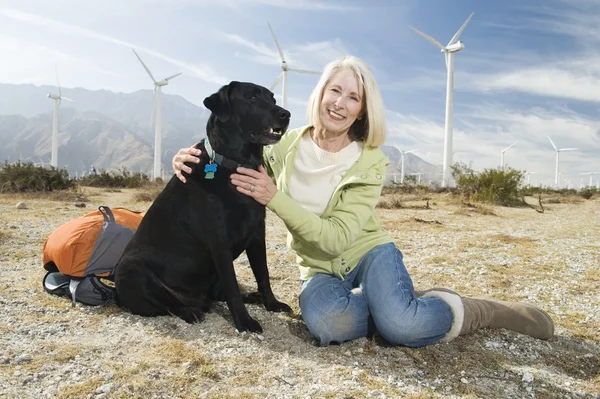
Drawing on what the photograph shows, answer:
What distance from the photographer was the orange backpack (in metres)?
3.23

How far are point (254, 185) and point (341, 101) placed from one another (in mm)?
773

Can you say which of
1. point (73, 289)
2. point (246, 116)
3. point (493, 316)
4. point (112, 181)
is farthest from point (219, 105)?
point (112, 181)

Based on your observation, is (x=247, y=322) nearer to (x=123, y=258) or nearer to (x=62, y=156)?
(x=123, y=258)

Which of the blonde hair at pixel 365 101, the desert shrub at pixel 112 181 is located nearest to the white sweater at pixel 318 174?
the blonde hair at pixel 365 101

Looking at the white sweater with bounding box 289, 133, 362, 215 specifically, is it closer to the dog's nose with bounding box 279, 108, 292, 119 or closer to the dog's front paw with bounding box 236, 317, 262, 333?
the dog's nose with bounding box 279, 108, 292, 119

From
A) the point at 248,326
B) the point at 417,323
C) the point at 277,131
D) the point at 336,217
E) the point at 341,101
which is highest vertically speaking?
the point at 341,101

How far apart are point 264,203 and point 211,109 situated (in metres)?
0.62

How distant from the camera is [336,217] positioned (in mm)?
2799

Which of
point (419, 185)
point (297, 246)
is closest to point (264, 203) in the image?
point (297, 246)

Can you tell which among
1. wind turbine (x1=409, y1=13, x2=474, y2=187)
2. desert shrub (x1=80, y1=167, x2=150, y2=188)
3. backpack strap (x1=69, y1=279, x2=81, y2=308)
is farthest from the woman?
wind turbine (x1=409, y1=13, x2=474, y2=187)

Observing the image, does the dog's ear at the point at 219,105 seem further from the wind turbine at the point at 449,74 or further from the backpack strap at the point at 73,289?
the wind turbine at the point at 449,74

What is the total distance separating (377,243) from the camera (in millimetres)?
2932

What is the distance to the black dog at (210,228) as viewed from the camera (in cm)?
266

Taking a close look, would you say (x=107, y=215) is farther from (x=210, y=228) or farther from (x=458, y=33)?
(x=458, y=33)
